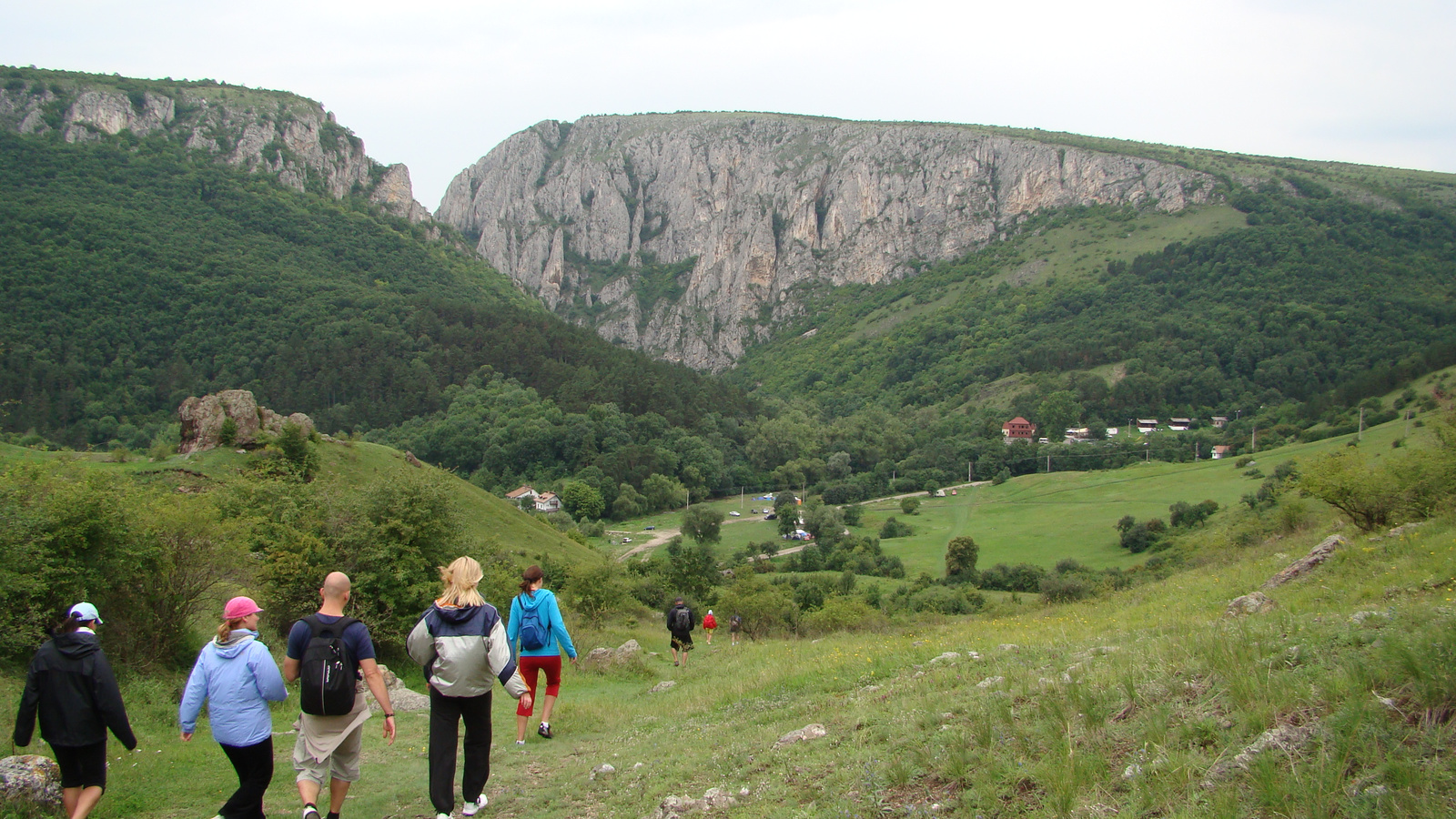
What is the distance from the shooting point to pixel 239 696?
220 inches

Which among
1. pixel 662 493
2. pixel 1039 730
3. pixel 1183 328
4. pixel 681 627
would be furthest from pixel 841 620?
pixel 1183 328

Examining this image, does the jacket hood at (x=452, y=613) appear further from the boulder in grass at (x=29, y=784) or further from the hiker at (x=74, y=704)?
the boulder in grass at (x=29, y=784)

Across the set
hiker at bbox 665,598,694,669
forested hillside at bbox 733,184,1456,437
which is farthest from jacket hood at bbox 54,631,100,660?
forested hillside at bbox 733,184,1456,437

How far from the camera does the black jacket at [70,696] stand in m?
5.77

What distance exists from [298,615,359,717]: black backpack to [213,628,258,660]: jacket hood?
0.44m

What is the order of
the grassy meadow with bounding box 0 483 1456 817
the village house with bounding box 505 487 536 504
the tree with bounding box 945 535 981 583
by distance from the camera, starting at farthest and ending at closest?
1. the village house with bounding box 505 487 536 504
2. the tree with bounding box 945 535 981 583
3. the grassy meadow with bounding box 0 483 1456 817

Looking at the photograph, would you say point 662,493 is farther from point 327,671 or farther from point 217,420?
point 327,671

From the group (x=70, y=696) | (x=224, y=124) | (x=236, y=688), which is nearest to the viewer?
(x=236, y=688)

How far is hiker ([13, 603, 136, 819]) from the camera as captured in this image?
19.0 feet

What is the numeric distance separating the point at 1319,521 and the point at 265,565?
29.0 metres

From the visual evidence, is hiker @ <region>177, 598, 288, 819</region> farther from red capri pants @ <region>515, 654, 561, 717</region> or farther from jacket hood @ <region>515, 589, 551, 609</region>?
red capri pants @ <region>515, 654, 561, 717</region>

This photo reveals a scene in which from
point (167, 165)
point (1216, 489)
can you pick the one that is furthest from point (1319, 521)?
point (167, 165)

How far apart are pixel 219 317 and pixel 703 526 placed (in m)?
70.7

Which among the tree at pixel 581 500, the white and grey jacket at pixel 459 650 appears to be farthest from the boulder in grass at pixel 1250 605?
the tree at pixel 581 500
